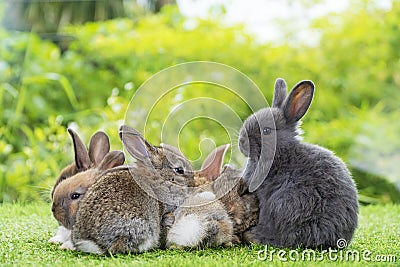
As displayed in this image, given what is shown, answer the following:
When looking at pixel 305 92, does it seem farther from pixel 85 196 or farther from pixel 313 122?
pixel 313 122

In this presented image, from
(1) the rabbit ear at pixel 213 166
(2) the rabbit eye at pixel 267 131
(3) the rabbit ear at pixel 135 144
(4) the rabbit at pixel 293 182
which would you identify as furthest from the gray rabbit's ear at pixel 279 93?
(3) the rabbit ear at pixel 135 144

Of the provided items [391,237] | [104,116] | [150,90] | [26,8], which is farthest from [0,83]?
[391,237]

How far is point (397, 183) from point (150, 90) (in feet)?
7.88

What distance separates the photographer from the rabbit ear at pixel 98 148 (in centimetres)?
287

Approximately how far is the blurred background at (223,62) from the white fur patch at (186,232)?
254cm

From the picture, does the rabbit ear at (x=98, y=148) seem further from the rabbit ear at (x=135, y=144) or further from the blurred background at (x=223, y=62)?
the blurred background at (x=223, y=62)

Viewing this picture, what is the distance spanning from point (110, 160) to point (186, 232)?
53 centimetres

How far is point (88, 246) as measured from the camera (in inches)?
91.7

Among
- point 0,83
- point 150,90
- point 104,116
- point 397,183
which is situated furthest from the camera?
point 0,83

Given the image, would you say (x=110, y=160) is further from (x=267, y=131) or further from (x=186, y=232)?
(x=267, y=131)

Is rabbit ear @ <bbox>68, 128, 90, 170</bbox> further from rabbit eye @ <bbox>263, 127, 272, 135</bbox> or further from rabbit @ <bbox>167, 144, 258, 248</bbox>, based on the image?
rabbit eye @ <bbox>263, 127, 272, 135</bbox>

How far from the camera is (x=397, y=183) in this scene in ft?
15.9

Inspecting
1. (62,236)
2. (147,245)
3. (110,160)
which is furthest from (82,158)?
(147,245)

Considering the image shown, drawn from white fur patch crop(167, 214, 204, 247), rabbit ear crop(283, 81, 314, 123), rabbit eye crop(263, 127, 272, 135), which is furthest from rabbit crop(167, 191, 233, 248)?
rabbit ear crop(283, 81, 314, 123)
